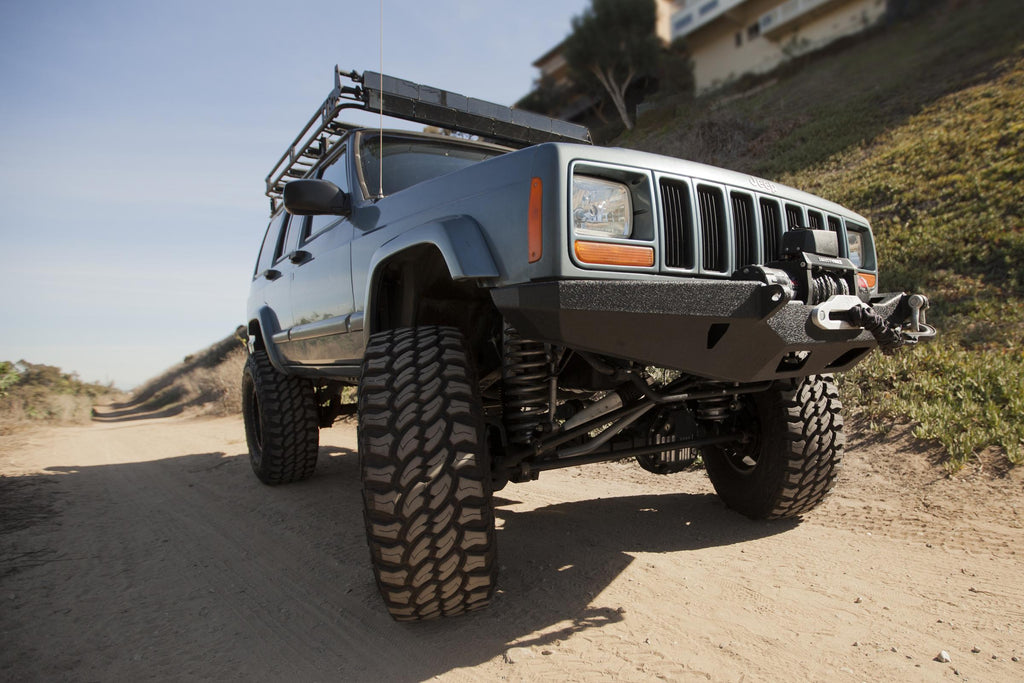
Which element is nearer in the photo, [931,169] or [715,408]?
[715,408]

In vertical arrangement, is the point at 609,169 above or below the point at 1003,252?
below

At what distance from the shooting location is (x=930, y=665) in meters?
1.97

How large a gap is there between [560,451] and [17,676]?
6.76 ft

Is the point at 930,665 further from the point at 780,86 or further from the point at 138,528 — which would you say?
→ the point at 780,86

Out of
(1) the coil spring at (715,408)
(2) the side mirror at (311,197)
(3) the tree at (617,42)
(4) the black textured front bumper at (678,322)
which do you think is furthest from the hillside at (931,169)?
(3) the tree at (617,42)

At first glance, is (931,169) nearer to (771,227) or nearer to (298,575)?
(771,227)

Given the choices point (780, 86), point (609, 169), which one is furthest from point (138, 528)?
point (780, 86)

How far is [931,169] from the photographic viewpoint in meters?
10.1

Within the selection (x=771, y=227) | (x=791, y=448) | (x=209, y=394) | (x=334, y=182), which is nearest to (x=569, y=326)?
(x=771, y=227)

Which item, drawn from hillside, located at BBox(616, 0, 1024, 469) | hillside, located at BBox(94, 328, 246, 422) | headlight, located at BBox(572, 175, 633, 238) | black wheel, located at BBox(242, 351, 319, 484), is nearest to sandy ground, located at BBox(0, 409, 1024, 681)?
black wheel, located at BBox(242, 351, 319, 484)

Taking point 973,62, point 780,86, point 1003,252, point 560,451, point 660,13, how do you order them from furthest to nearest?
point 660,13
point 780,86
point 973,62
point 1003,252
point 560,451

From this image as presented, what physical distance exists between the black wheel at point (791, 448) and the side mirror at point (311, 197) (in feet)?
7.49

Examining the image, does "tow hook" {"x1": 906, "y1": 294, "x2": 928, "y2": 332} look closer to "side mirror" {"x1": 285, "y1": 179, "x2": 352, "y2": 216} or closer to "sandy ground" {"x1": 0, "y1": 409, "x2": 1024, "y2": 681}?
"sandy ground" {"x1": 0, "y1": 409, "x2": 1024, "y2": 681}

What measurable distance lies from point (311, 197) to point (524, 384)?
4.38 feet
